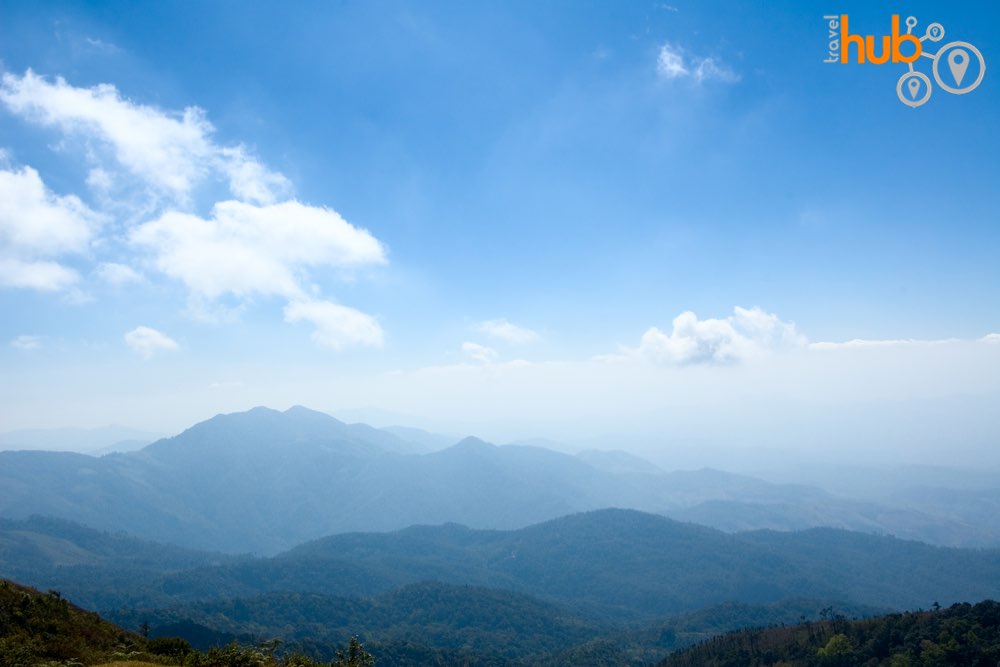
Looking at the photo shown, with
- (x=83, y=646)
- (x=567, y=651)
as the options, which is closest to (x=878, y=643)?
(x=567, y=651)

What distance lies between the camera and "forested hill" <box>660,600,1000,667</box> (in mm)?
85125

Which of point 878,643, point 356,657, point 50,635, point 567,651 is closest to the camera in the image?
point 356,657

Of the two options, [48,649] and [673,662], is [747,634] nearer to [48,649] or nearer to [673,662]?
[673,662]

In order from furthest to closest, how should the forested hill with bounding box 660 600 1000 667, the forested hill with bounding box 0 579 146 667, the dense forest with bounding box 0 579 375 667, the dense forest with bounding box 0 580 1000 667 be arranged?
1. the forested hill with bounding box 660 600 1000 667
2. the dense forest with bounding box 0 580 1000 667
3. the forested hill with bounding box 0 579 146 667
4. the dense forest with bounding box 0 579 375 667

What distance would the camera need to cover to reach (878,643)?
99.2 metres

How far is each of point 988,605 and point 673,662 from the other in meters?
70.9

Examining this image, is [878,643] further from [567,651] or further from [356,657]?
[567,651]

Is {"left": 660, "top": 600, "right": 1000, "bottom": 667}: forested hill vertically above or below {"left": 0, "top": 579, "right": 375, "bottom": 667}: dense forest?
below

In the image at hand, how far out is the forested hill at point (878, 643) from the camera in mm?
85125

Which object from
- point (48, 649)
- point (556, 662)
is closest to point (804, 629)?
point (556, 662)

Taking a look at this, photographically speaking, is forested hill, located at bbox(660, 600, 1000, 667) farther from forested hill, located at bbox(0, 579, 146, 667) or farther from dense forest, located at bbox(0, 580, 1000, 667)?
forested hill, located at bbox(0, 579, 146, 667)

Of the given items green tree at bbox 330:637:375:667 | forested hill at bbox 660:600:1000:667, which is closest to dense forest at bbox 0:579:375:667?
green tree at bbox 330:637:375:667

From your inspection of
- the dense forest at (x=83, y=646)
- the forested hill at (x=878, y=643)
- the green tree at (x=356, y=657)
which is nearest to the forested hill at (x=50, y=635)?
the dense forest at (x=83, y=646)

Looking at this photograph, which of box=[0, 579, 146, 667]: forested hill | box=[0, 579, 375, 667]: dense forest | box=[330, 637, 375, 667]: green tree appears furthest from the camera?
box=[330, 637, 375, 667]: green tree
